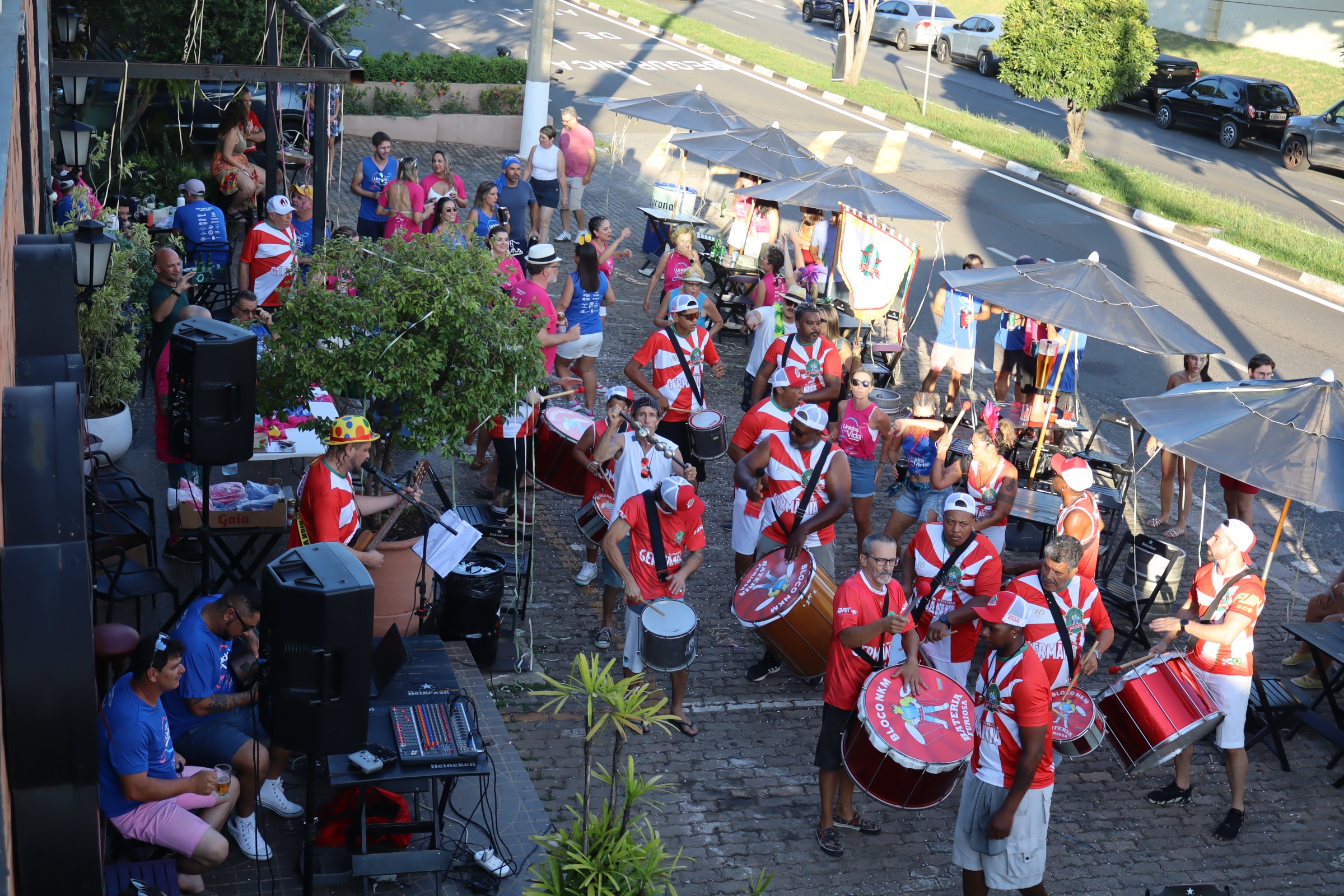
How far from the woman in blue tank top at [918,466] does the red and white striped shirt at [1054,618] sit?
1.83m

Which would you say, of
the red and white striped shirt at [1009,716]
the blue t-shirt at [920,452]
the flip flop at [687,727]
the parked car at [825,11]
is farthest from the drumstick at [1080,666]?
the parked car at [825,11]

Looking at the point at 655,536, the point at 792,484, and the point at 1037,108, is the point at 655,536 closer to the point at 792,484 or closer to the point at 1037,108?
the point at 792,484

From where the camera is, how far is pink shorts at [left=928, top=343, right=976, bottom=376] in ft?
40.3

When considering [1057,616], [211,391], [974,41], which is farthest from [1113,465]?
[974,41]

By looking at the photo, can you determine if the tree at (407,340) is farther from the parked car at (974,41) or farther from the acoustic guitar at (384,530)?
the parked car at (974,41)

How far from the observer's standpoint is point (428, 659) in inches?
269

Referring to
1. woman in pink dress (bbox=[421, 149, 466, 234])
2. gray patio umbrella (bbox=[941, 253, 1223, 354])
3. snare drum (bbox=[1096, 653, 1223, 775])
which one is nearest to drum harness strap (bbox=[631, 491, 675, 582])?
snare drum (bbox=[1096, 653, 1223, 775])

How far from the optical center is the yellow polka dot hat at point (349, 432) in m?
6.82

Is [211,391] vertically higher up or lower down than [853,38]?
lower down

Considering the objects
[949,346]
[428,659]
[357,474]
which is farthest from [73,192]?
[949,346]

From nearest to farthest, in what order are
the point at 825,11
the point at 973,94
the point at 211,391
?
the point at 211,391 → the point at 973,94 → the point at 825,11

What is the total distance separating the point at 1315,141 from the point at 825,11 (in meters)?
18.4

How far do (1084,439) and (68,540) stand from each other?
9.85m

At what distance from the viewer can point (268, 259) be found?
435 inches
